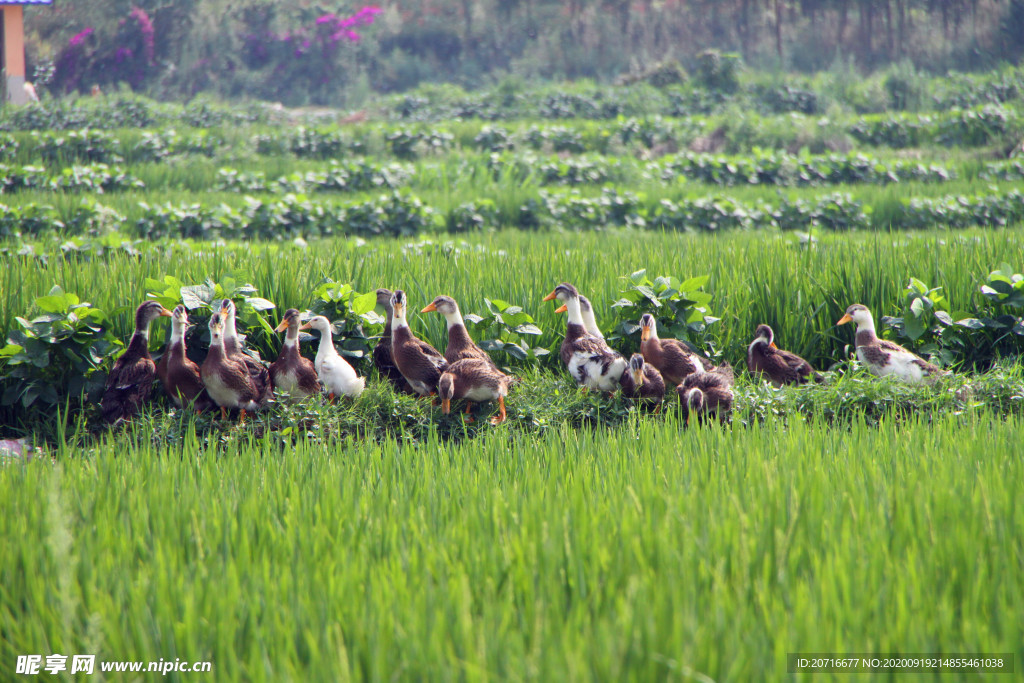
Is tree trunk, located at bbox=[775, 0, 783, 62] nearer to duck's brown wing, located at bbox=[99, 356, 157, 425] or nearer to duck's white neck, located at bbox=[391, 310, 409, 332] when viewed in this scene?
duck's white neck, located at bbox=[391, 310, 409, 332]

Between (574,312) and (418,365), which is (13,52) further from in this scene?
(574,312)

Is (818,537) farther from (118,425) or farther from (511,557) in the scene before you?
(118,425)

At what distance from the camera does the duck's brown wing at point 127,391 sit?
3.64m

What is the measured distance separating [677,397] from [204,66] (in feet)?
100

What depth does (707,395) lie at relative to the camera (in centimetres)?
362

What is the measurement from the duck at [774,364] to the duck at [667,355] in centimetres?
32

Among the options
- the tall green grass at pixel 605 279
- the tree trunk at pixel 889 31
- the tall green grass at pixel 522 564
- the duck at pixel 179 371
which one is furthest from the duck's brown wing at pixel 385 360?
the tree trunk at pixel 889 31

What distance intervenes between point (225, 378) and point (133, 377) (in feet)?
1.77

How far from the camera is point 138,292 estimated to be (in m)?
4.29

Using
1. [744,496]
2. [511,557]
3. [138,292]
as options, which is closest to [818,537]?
[744,496]

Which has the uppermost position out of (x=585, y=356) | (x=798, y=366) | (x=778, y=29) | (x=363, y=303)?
(x=778, y=29)

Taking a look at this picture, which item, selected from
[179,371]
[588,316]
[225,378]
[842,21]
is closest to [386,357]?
[225,378]

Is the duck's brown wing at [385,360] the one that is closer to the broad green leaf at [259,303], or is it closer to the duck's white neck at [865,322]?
the broad green leaf at [259,303]

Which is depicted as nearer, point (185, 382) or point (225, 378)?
point (225, 378)
